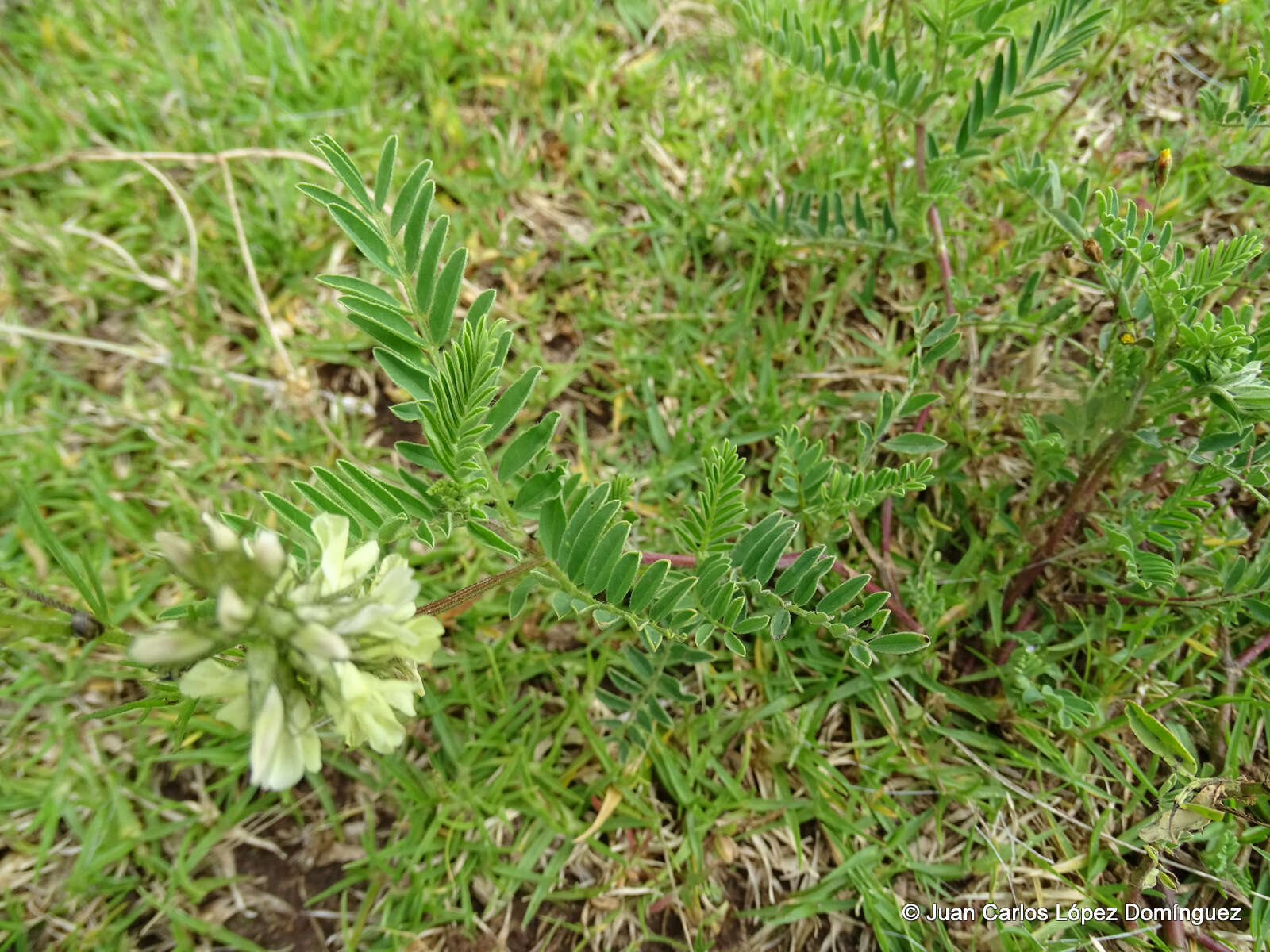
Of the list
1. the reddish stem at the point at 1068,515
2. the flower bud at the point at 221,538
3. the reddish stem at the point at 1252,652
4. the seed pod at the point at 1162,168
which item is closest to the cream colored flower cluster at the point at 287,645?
the flower bud at the point at 221,538

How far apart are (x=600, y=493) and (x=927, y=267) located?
145cm

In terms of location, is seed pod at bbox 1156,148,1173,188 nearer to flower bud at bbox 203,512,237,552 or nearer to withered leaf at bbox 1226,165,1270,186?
withered leaf at bbox 1226,165,1270,186

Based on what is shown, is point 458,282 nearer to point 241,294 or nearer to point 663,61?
point 241,294

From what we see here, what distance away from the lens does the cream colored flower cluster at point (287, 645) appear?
2.97 feet

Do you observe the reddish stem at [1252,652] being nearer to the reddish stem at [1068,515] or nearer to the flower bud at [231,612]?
the reddish stem at [1068,515]

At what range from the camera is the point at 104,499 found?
232cm

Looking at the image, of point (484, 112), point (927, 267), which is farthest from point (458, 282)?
point (484, 112)

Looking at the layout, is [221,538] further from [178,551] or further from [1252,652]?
[1252,652]

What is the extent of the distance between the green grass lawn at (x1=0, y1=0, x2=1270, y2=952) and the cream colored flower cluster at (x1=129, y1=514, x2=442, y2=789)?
363mm

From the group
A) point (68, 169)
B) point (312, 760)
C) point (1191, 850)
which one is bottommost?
point (68, 169)

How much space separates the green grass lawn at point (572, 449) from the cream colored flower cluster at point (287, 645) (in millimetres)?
363

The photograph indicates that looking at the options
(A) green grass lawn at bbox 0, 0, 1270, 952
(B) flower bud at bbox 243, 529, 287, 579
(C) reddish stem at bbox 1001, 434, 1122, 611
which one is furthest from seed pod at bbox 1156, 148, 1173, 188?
(B) flower bud at bbox 243, 529, 287, 579

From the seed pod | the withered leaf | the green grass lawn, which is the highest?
the withered leaf

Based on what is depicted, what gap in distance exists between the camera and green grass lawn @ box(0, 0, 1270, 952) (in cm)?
182
